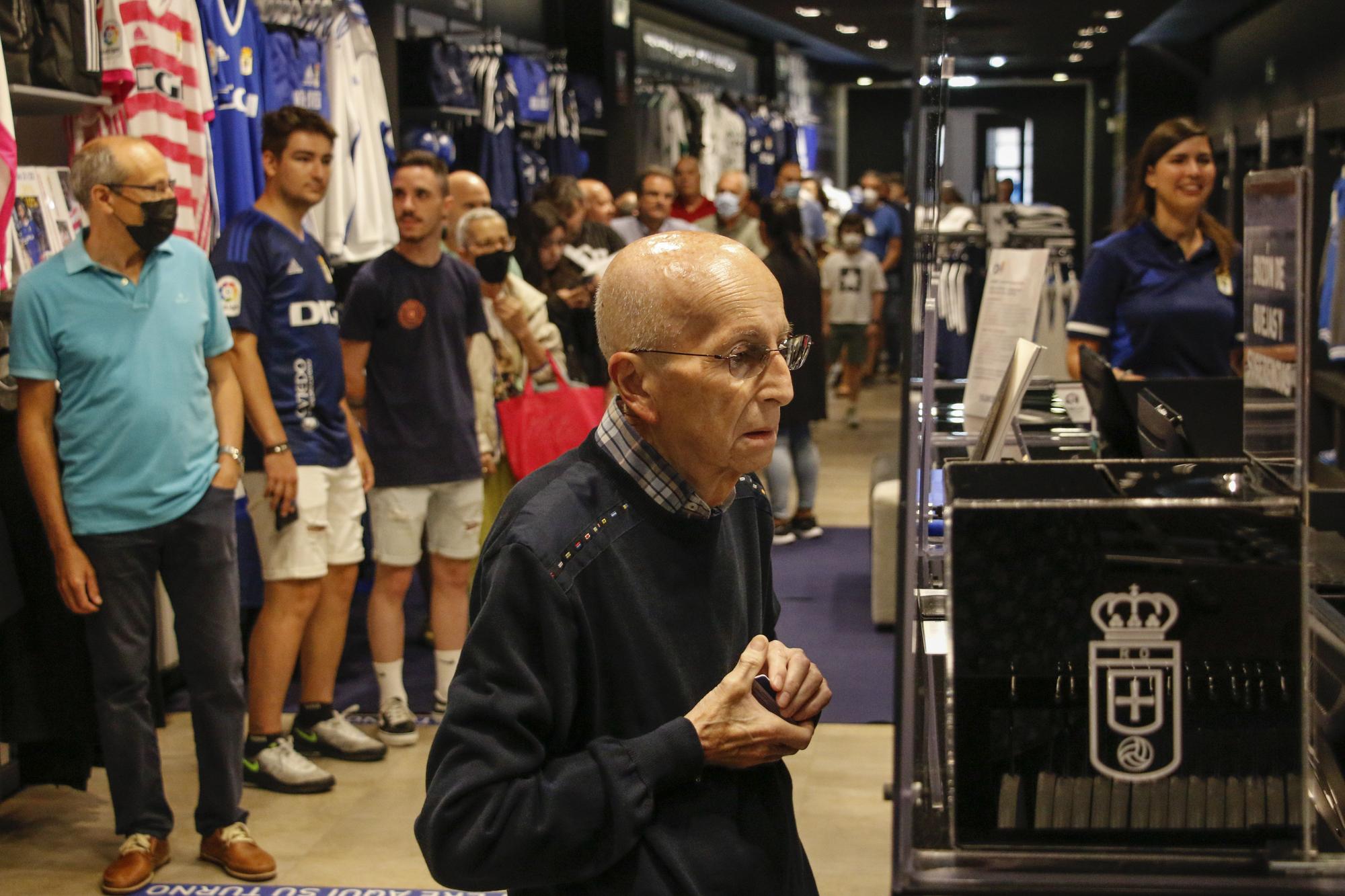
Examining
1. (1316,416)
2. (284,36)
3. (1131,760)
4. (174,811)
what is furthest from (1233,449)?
(1316,416)

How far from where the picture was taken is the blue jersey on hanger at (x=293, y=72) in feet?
17.2

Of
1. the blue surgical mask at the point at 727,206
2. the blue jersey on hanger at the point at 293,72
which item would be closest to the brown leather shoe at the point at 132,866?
the blue jersey on hanger at the point at 293,72

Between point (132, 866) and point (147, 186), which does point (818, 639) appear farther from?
point (147, 186)

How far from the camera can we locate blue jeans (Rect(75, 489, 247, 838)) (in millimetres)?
3207

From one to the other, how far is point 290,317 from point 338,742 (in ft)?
4.15

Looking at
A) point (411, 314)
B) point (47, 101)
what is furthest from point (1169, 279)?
point (47, 101)

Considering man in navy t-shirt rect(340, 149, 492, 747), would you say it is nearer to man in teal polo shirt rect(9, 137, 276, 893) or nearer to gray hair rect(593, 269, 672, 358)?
man in teal polo shirt rect(9, 137, 276, 893)

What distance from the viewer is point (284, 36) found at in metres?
5.28

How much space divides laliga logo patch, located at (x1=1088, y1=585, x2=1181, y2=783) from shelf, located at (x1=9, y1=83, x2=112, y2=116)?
10.8 feet

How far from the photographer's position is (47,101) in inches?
150

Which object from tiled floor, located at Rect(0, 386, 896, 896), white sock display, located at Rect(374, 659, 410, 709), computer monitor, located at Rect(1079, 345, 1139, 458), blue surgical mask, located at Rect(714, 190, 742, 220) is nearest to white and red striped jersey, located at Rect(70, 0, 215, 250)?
white sock display, located at Rect(374, 659, 410, 709)

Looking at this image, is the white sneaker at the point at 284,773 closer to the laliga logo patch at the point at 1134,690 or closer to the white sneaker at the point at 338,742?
the white sneaker at the point at 338,742

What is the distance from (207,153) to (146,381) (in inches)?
58.4

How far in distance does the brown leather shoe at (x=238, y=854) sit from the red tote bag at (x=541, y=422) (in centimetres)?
145
